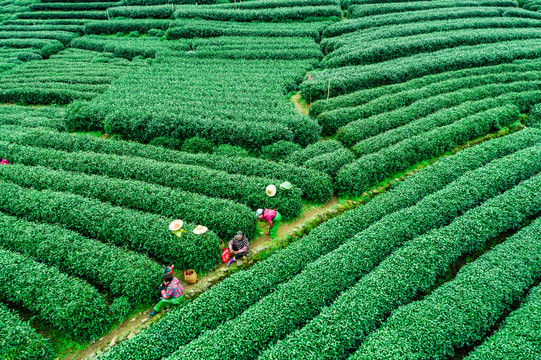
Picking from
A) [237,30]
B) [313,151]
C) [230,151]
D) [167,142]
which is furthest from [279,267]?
[237,30]

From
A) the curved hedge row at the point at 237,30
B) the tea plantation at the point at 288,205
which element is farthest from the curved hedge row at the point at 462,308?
the curved hedge row at the point at 237,30

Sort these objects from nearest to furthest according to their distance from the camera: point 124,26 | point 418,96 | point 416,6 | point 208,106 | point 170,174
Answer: point 170,174, point 418,96, point 208,106, point 416,6, point 124,26

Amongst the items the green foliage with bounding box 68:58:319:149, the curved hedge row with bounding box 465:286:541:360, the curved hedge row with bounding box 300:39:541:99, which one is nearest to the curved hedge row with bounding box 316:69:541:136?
the green foliage with bounding box 68:58:319:149

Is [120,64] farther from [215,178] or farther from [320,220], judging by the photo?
[320,220]

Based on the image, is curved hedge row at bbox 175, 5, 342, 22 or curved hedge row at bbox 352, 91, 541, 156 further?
curved hedge row at bbox 175, 5, 342, 22

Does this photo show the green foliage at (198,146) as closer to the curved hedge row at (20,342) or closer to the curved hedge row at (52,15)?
the curved hedge row at (20,342)

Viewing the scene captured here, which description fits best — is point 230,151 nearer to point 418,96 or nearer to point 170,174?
point 170,174

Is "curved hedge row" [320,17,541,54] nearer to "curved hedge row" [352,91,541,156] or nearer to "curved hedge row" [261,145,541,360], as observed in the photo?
"curved hedge row" [352,91,541,156]
